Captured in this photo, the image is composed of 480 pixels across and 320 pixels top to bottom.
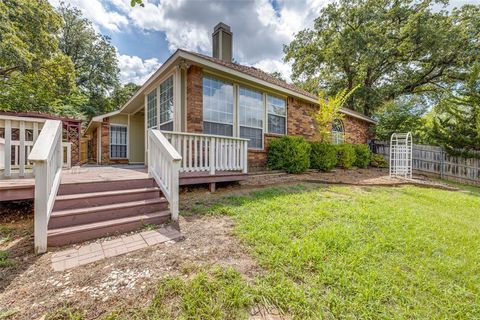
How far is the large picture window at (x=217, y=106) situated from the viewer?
6.25m

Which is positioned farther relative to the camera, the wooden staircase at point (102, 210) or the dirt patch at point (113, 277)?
the wooden staircase at point (102, 210)

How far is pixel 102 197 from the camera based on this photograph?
123 inches

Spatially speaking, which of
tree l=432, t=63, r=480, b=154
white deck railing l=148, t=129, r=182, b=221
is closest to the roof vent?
white deck railing l=148, t=129, r=182, b=221

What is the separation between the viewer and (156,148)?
150 inches

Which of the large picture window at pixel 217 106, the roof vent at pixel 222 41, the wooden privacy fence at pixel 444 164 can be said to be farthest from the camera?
the wooden privacy fence at pixel 444 164

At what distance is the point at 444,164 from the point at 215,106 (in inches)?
466

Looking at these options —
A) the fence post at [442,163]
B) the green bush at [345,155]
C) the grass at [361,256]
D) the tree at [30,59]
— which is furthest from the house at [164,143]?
the tree at [30,59]

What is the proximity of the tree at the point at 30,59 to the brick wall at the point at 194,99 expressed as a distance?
8.98 meters

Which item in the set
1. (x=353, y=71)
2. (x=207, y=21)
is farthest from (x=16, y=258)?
(x=353, y=71)

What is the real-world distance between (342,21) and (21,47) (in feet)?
61.6

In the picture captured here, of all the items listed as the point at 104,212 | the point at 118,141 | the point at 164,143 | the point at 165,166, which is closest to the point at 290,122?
the point at 164,143

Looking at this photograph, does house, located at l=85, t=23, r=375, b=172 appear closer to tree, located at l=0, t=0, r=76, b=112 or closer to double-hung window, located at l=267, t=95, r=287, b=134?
double-hung window, located at l=267, t=95, r=287, b=134

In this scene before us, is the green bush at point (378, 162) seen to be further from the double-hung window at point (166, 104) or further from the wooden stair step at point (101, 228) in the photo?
the wooden stair step at point (101, 228)

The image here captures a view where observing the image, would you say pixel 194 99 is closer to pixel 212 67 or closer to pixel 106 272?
pixel 212 67
